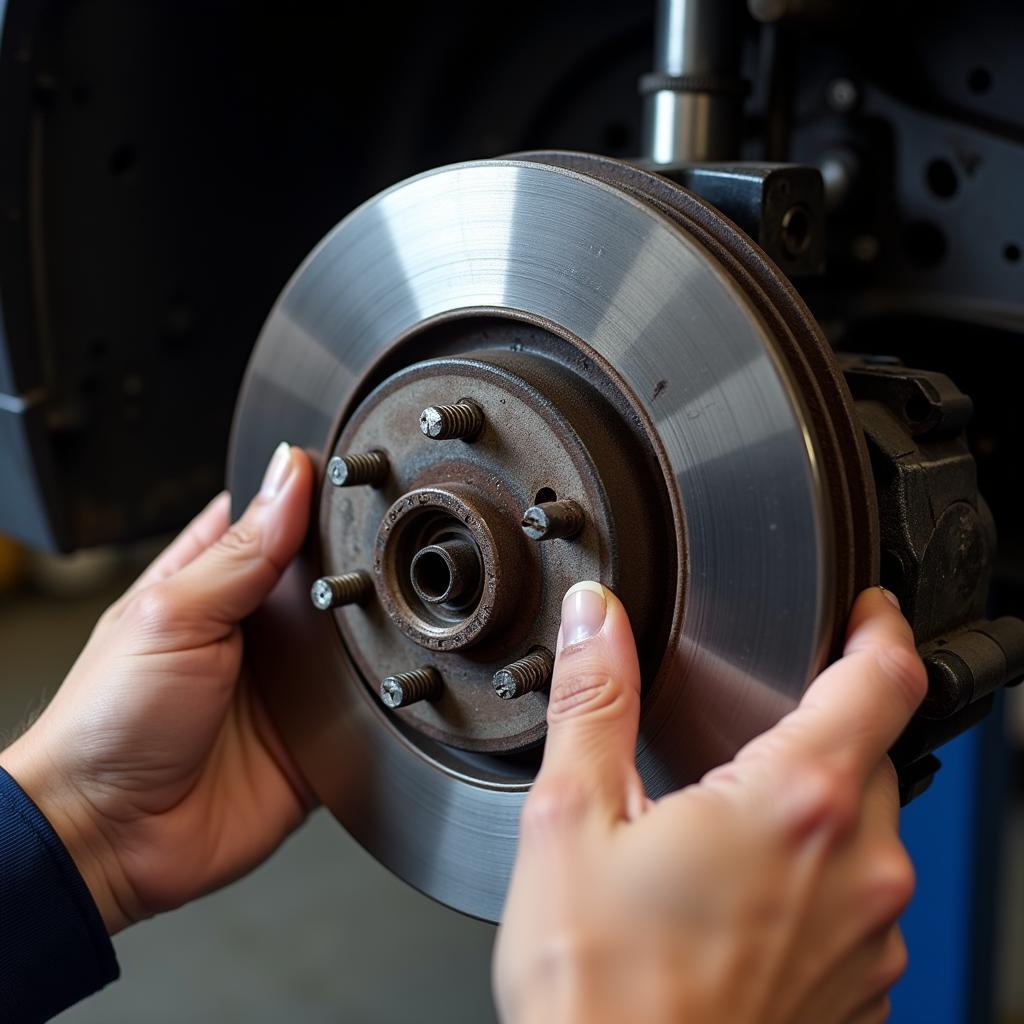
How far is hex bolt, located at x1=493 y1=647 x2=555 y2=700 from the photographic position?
0.57m

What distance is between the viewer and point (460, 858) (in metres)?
0.65

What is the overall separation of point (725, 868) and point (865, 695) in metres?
0.10

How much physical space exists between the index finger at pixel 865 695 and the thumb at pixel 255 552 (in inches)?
13.4

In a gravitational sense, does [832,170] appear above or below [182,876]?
above

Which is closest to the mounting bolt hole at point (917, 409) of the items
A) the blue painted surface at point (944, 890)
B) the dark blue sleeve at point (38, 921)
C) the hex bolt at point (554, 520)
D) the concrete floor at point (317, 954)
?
the hex bolt at point (554, 520)

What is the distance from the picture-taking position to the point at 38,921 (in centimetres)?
74

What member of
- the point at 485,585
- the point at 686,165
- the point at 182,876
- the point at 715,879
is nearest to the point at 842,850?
the point at 715,879

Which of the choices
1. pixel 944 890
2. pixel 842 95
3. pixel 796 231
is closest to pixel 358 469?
pixel 796 231

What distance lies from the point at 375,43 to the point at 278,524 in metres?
0.53

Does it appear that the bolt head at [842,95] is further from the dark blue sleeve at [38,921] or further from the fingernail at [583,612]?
the dark blue sleeve at [38,921]

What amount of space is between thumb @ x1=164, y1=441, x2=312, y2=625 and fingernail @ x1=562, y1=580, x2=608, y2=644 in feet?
0.75

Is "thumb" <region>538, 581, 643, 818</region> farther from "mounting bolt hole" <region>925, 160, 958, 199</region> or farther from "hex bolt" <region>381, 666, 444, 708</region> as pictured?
"mounting bolt hole" <region>925, 160, 958, 199</region>

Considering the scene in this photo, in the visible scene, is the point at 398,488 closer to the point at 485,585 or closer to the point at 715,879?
the point at 485,585

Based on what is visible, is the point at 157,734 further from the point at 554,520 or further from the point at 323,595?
the point at 554,520
